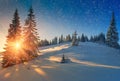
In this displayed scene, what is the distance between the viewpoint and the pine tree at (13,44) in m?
36.0

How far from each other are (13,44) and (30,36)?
230 inches

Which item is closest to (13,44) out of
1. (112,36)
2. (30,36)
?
(30,36)

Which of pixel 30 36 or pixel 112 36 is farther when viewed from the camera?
pixel 112 36

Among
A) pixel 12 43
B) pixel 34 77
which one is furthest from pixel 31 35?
pixel 34 77

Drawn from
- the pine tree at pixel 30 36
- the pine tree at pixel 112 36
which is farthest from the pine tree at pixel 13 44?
the pine tree at pixel 112 36

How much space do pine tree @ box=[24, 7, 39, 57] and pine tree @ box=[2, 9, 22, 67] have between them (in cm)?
242

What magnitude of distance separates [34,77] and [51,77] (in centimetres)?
198

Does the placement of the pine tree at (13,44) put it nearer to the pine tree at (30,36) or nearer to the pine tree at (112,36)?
the pine tree at (30,36)

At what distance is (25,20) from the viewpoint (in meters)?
43.8

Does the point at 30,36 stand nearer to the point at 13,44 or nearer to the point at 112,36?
the point at 13,44

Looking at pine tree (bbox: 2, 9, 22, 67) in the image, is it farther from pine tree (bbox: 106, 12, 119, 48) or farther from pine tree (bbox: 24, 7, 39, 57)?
pine tree (bbox: 106, 12, 119, 48)

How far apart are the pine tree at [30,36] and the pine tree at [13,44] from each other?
7.96 ft

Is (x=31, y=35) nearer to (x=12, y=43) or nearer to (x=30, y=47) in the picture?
(x=30, y=47)

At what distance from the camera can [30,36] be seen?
139ft
